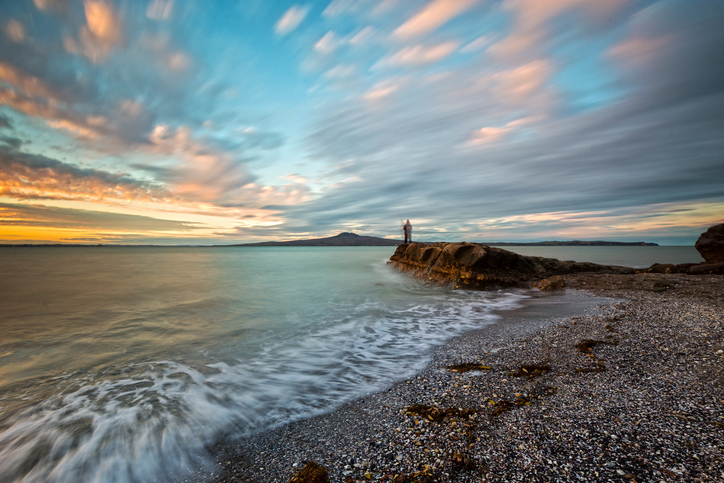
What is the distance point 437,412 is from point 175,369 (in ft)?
17.7

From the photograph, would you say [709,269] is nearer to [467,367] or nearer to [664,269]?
[664,269]

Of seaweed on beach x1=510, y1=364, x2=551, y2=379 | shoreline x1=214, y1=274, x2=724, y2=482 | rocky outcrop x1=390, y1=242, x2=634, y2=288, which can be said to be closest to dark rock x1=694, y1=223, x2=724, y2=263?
rocky outcrop x1=390, y1=242, x2=634, y2=288

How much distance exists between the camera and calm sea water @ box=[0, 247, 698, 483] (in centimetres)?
350

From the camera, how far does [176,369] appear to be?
19.3 feet

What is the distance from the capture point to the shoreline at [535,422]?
2.51m

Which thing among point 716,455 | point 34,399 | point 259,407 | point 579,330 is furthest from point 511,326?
point 34,399

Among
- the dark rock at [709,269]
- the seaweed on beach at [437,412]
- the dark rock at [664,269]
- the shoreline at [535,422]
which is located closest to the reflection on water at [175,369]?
the shoreline at [535,422]

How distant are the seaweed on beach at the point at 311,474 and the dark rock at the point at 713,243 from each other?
24.7 meters

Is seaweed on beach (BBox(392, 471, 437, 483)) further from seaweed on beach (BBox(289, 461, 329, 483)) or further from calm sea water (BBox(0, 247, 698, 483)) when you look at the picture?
calm sea water (BBox(0, 247, 698, 483))

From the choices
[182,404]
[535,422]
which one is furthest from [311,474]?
[182,404]

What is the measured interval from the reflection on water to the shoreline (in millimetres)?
654

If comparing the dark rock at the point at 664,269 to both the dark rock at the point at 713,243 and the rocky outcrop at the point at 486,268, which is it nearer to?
the rocky outcrop at the point at 486,268

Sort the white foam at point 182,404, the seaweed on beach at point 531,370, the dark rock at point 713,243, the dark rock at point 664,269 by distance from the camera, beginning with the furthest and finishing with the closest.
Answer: the dark rock at point 713,243 → the dark rock at point 664,269 → the seaweed on beach at point 531,370 → the white foam at point 182,404

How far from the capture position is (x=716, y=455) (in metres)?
2.43
